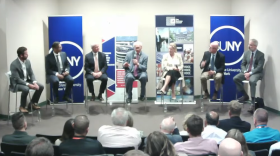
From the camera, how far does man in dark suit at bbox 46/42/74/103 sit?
6.88 m

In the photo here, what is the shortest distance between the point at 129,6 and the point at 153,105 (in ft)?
8.27

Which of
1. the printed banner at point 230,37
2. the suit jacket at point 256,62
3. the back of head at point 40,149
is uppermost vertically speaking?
the printed banner at point 230,37

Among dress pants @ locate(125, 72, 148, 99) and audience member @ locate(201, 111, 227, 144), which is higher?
dress pants @ locate(125, 72, 148, 99)

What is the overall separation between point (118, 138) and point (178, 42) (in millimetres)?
4596

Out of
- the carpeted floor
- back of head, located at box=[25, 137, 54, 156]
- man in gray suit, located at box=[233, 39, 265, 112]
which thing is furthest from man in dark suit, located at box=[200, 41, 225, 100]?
back of head, located at box=[25, 137, 54, 156]

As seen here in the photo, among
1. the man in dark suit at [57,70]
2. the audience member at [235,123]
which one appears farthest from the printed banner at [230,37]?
the audience member at [235,123]

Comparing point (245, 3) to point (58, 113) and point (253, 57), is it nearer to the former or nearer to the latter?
point (253, 57)

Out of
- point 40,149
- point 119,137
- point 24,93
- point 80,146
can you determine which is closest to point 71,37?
point 24,93

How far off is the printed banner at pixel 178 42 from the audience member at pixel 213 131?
149 inches

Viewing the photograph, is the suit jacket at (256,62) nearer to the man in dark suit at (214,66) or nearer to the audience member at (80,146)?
the man in dark suit at (214,66)

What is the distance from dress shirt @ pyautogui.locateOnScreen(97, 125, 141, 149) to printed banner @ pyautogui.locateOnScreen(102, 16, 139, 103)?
434 cm

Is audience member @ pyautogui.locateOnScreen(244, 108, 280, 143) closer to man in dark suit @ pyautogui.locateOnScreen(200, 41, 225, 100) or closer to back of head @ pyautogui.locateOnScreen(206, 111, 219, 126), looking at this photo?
back of head @ pyautogui.locateOnScreen(206, 111, 219, 126)

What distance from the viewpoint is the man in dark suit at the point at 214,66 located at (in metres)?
7.12

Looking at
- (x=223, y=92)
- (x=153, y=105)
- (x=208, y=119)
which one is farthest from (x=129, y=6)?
(x=208, y=119)
